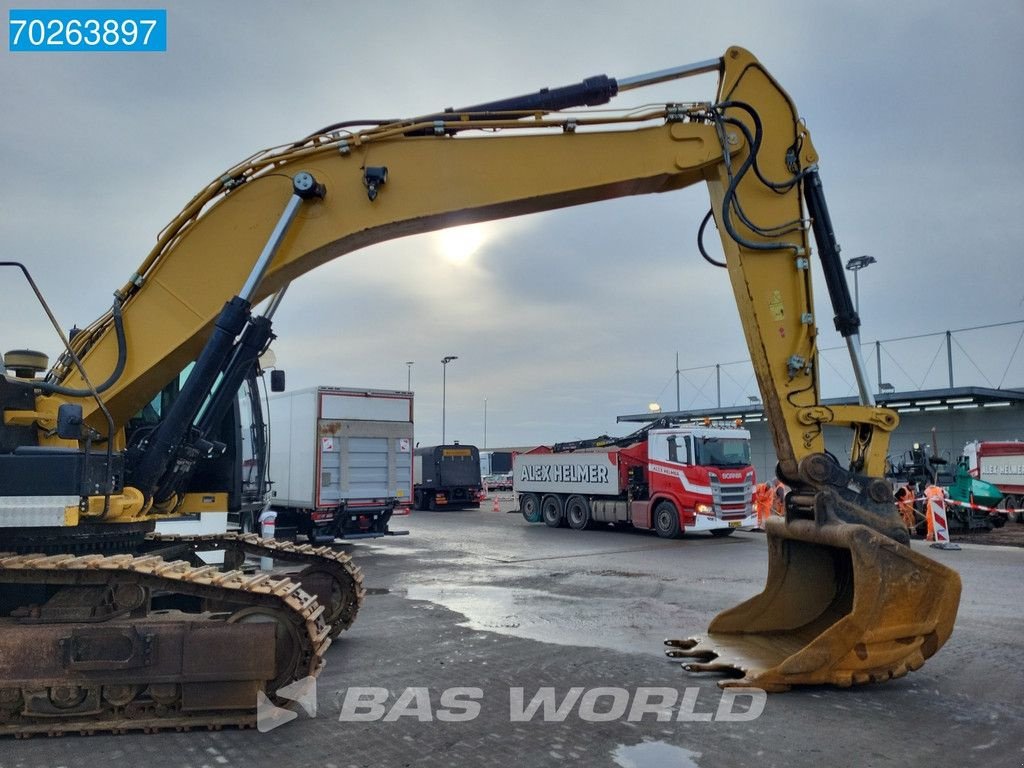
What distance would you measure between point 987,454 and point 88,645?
23993 millimetres

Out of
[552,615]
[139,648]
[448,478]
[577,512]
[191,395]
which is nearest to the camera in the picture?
[139,648]

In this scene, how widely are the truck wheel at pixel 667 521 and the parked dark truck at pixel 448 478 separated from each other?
11920mm

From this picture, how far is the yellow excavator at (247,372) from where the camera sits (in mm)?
5062

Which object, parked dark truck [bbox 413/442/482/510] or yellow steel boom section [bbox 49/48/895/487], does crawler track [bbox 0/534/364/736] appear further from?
parked dark truck [bbox 413/442/482/510]

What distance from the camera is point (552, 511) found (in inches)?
883

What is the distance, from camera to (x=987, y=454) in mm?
22391

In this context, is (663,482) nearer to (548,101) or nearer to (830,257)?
(830,257)

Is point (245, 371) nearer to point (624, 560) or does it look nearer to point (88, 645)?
point (88, 645)

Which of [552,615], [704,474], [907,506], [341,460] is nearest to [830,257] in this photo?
[552,615]

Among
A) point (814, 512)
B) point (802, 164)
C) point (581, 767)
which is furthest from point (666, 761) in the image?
point (802, 164)

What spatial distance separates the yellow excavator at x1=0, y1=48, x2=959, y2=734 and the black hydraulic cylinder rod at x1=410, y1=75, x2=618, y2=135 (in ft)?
0.06

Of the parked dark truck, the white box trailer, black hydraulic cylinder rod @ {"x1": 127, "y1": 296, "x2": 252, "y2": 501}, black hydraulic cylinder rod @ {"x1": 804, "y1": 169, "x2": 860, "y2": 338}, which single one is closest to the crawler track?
black hydraulic cylinder rod @ {"x1": 127, "y1": 296, "x2": 252, "y2": 501}

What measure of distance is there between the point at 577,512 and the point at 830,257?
15.8m

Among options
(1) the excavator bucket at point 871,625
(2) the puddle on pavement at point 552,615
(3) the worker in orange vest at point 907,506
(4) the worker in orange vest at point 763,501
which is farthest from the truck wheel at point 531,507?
(1) the excavator bucket at point 871,625
